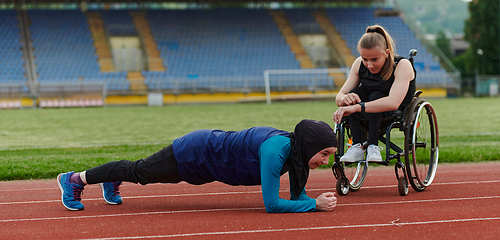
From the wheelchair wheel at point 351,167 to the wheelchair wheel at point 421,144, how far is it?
447mm

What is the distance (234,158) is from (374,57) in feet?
5.12

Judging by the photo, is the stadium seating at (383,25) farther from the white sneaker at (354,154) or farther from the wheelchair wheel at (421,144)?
the white sneaker at (354,154)

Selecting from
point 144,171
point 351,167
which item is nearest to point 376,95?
point 351,167

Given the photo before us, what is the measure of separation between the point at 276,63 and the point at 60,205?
1097 inches

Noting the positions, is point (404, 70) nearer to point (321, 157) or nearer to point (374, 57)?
point (374, 57)

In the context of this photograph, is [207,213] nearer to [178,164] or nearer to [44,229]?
[178,164]

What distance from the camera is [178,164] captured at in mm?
3795

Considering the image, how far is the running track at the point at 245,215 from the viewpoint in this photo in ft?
11.1

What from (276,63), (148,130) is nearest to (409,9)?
(276,63)

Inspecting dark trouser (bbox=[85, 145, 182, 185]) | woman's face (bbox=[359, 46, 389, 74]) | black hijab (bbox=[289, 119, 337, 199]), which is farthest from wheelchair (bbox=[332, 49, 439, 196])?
dark trouser (bbox=[85, 145, 182, 185])

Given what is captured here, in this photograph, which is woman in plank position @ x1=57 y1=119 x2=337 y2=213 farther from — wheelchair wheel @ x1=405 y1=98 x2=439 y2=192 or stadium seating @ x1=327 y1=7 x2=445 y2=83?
stadium seating @ x1=327 y1=7 x2=445 y2=83

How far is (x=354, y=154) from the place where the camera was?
4414mm

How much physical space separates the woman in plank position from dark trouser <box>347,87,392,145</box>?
33.2 inches

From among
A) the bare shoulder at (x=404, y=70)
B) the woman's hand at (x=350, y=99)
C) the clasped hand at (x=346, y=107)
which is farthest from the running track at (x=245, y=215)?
the bare shoulder at (x=404, y=70)
